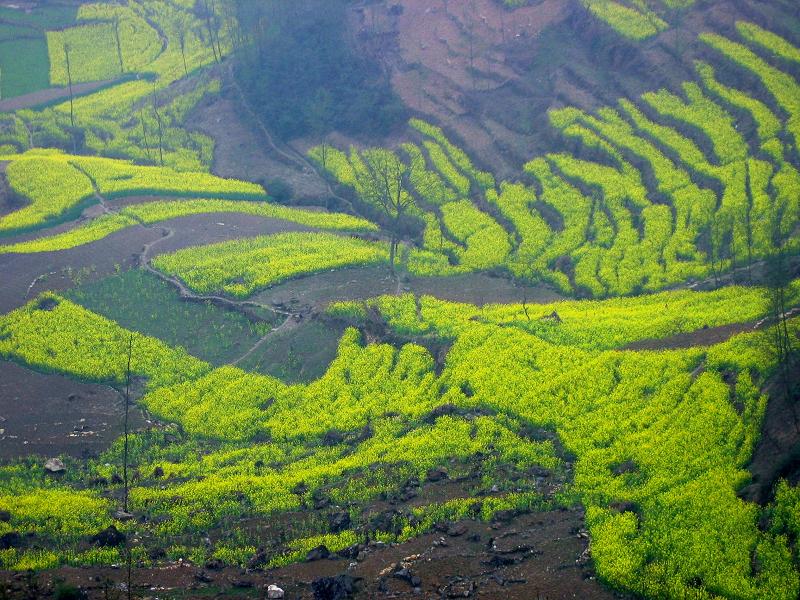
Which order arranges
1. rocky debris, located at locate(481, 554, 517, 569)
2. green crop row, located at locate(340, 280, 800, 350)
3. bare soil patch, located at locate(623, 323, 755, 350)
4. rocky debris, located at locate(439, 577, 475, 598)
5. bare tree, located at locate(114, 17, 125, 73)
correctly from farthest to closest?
bare tree, located at locate(114, 17, 125, 73) < green crop row, located at locate(340, 280, 800, 350) < bare soil patch, located at locate(623, 323, 755, 350) < rocky debris, located at locate(481, 554, 517, 569) < rocky debris, located at locate(439, 577, 475, 598)

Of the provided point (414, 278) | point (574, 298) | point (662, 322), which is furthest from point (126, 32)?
point (662, 322)

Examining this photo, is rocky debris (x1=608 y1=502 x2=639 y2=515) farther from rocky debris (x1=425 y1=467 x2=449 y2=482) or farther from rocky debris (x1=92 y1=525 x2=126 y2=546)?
rocky debris (x1=92 y1=525 x2=126 y2=546)

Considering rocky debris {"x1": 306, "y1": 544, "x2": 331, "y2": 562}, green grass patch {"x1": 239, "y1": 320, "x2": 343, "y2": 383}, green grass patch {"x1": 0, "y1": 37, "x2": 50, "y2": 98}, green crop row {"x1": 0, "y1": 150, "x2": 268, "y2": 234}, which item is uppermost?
green grass patch {"x1": 0, "y1": 37, "x2": 50, "y2": 98}

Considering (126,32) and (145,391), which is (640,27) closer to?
(145,391)

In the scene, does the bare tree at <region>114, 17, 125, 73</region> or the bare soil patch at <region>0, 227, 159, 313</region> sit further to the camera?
the bare tree at <region>114, 17, 125, 73</region>

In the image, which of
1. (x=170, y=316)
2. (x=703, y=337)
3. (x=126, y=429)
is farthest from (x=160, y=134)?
(x=703, y=337)

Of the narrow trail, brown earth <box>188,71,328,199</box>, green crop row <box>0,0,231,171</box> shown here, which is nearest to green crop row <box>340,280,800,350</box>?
the narrow trail
